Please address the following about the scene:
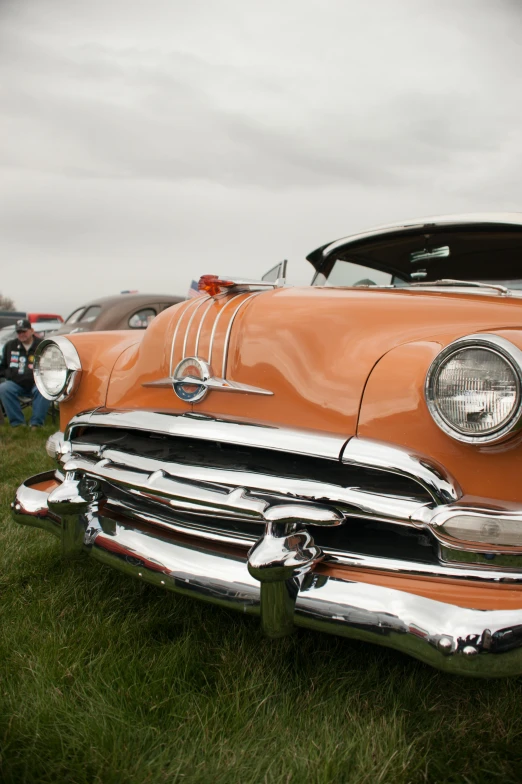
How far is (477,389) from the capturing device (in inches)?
53.1

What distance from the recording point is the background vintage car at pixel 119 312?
8055 mm

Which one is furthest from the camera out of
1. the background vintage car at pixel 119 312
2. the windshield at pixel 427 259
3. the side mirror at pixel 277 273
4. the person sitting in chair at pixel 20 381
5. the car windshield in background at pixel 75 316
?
the car windshield in background at pixel 75 316

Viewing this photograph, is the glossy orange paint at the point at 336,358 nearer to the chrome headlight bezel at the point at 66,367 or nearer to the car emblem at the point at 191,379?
the car emblem at the point at 191,379

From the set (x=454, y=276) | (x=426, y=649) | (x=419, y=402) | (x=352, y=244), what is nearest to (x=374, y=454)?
(x=419, y=402)

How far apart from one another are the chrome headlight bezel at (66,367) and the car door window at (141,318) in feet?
19.5

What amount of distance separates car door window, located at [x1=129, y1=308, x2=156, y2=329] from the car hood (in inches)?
251

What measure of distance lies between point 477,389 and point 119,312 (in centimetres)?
730

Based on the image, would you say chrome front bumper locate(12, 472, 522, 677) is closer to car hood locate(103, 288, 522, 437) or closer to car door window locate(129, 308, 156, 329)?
car hood locate(103, 288, 522, 437)

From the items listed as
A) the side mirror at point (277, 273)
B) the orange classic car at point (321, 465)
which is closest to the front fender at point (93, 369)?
the orange classic car at point (321, 465)

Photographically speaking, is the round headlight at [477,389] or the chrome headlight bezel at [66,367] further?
the chrome headlight bezel at [66,367]

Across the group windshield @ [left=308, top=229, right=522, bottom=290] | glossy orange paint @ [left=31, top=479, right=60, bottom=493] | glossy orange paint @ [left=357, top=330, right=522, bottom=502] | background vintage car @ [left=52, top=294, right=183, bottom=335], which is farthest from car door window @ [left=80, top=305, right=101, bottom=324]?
glossy orange paint @ [left=357, top=330, right=522, bottom=502]

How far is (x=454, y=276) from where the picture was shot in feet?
9.00

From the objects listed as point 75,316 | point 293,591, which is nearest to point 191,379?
point 293,591

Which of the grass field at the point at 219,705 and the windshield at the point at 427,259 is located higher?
the windshield at the point at 427,259
